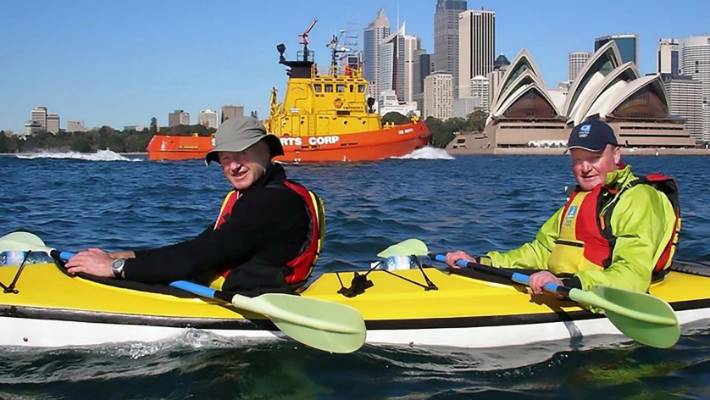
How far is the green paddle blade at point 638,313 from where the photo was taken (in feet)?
11.8

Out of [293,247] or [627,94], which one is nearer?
[293,247]

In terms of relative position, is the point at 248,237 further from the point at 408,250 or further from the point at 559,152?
the point at 559,152

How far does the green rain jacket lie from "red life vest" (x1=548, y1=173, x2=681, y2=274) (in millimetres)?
63

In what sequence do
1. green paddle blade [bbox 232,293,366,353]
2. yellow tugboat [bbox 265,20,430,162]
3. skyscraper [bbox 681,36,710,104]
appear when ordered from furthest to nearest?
skyscraper [bbox 681,36,710,104] → yellow tugboat [bbox 265,20,430,162] → green paddle blade [bbox 232,293,366,353]

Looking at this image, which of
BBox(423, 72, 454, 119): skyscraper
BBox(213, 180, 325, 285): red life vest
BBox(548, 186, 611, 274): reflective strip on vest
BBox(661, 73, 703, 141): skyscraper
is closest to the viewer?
BBox(213, 180, 325, 285): red life vest

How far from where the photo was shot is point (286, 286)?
13.1ft

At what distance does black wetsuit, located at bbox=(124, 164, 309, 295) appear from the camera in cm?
373

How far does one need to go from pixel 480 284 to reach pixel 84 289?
2.44 m

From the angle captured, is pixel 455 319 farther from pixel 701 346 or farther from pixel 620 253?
pixel 701 346

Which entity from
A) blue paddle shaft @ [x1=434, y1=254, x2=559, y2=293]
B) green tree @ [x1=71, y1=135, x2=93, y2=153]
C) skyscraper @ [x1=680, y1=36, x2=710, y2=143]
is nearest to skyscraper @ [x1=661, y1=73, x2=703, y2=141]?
skyscraper @ [x1=680, y1=36, x2=710, y2=143]

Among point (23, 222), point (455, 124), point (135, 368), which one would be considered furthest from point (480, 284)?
point (455, 124)

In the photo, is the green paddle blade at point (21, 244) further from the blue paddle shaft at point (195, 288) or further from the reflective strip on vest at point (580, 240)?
the reflective strip on vest at point (580, 240)

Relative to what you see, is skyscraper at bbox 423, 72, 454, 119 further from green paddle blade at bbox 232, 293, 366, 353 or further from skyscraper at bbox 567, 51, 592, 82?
green paddle blade at bbox 232, 293, 366, 353

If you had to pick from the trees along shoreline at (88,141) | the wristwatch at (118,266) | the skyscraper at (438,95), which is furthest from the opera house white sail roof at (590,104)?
the skyscraper at (438,95)
